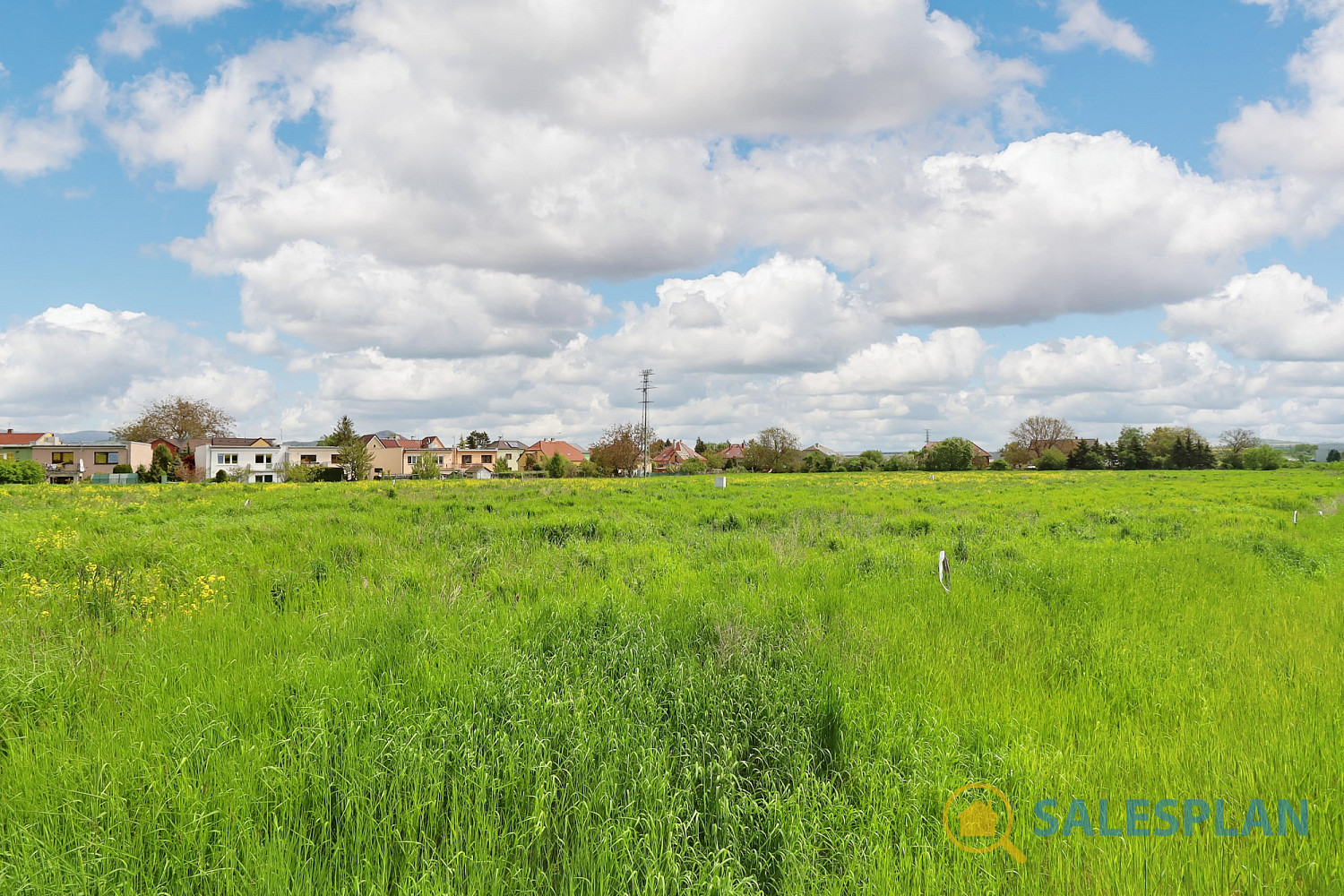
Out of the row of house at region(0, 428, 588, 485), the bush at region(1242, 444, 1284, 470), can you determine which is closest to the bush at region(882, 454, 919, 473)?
the bush at region(1242, 444, 1284, 470)

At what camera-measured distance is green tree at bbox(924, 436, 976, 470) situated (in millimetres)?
96188

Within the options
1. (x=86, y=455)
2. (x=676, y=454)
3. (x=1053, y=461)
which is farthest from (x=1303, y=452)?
(x=86, y=455)

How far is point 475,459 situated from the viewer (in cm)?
13088

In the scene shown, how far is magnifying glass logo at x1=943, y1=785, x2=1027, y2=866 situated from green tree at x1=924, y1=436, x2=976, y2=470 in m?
101

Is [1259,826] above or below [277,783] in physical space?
below

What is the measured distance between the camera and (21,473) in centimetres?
4978

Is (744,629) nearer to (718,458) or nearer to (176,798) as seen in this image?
(176,798)

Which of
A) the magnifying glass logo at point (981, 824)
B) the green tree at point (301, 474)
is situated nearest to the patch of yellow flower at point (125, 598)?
the magnifying glass logo at point (981, 824)

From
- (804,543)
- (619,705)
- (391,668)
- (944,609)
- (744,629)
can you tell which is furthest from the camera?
(804,543)

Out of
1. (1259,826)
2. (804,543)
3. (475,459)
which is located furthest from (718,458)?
(1259,826)

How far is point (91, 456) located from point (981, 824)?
353 ft

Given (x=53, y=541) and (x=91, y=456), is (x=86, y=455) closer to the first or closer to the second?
(x=91, y=456)

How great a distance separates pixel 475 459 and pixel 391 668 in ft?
433

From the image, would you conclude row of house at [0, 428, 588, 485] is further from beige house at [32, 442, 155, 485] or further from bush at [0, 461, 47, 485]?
bush at [0, 461, 47, 485]
